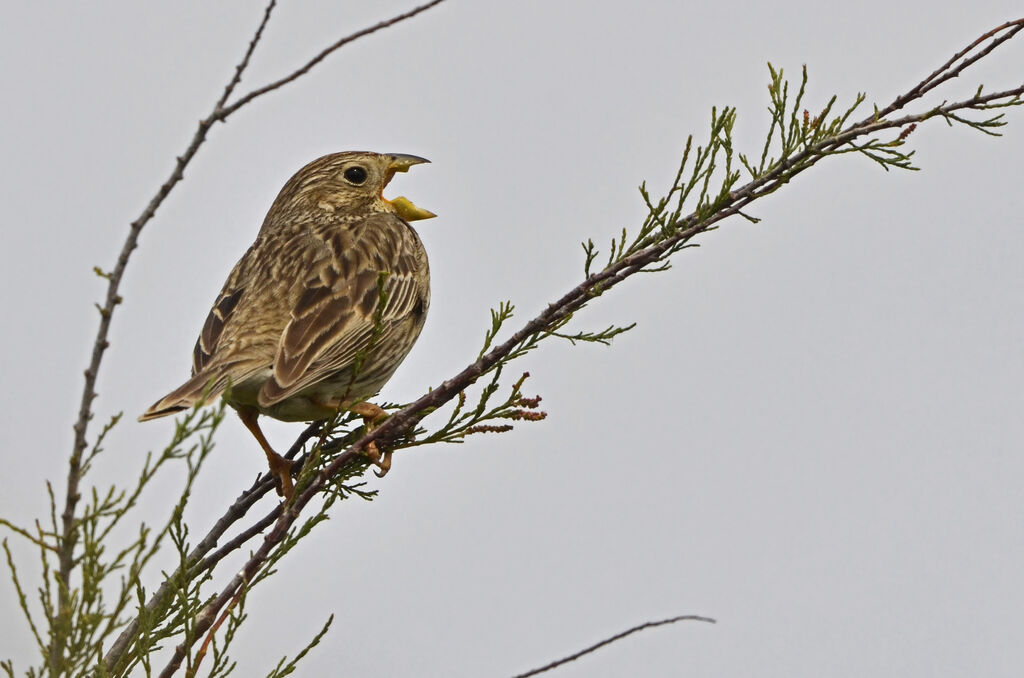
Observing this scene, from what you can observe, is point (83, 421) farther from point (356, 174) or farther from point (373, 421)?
point (356, 174)

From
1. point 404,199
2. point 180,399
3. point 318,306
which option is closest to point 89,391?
point 180,399

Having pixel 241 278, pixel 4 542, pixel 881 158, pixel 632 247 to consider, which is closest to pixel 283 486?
pixel 241 278

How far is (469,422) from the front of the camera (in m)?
5.30

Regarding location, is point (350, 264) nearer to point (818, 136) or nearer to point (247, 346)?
point (247, 346)

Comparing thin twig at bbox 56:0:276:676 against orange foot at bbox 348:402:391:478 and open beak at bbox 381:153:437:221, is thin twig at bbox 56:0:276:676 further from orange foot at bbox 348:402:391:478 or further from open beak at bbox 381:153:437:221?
open beak at bbox 381:153:437:221

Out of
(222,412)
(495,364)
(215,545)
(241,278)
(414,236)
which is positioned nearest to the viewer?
(222,412)

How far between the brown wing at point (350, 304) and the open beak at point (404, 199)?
81mm

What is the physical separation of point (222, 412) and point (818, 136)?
112 inches

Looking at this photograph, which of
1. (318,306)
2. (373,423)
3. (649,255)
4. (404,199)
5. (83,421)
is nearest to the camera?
(83,421)

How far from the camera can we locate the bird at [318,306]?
6.29 meters

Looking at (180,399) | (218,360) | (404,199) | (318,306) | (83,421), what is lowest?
(83,421)

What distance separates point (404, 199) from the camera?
8.53 metres

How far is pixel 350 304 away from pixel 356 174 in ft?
6.34

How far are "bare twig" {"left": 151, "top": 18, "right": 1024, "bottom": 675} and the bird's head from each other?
138 inches
